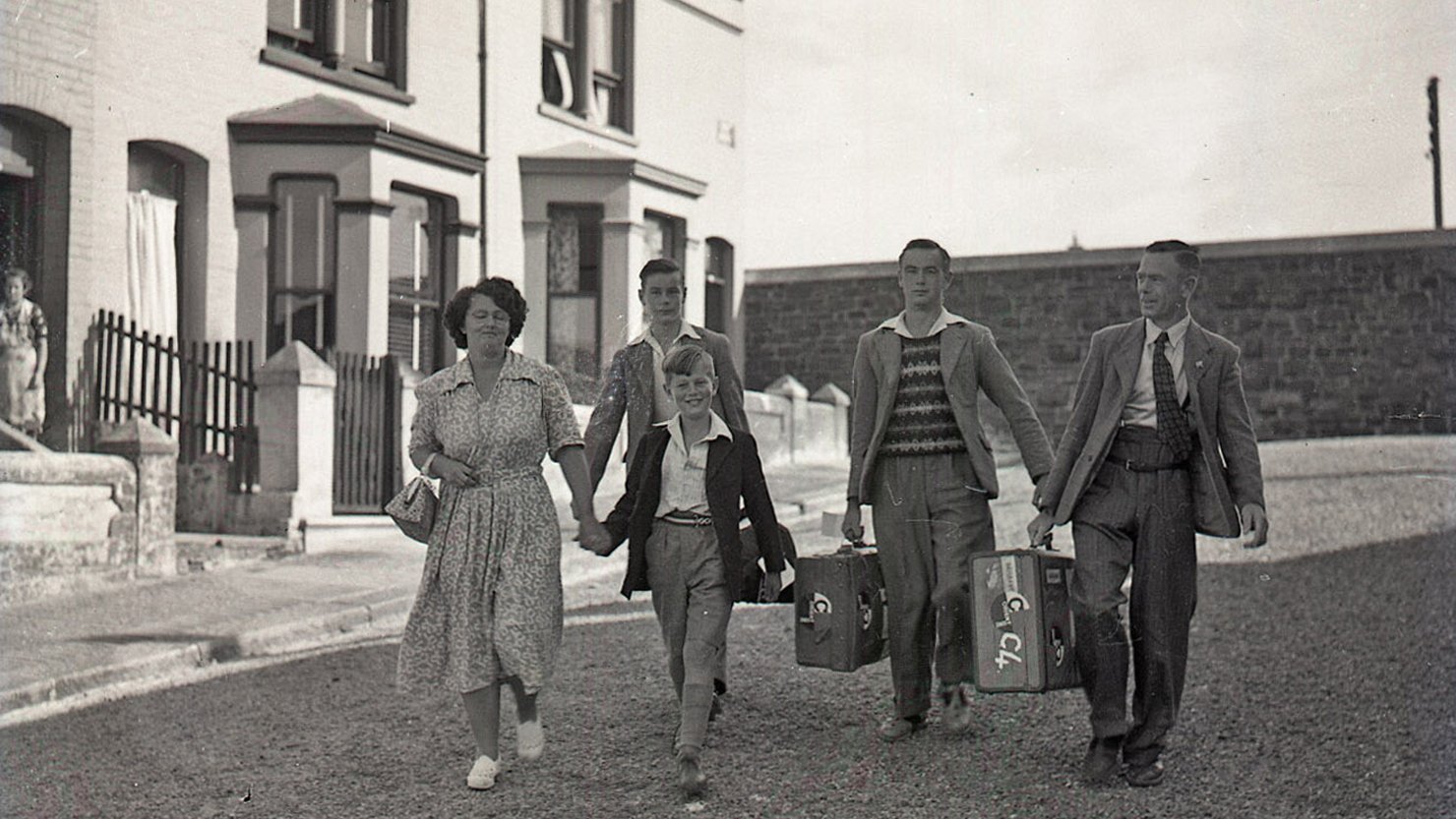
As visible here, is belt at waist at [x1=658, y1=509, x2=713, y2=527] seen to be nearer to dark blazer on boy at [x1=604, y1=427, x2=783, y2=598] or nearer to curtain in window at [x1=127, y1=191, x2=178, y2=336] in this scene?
dark blazer on boy at [x1=604, y1=427, x2=783, y2=598]

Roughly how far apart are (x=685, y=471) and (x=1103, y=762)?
1826 mm

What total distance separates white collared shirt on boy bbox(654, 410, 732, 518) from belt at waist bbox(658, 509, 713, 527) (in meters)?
0.01

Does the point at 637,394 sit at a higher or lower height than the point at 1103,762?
higher

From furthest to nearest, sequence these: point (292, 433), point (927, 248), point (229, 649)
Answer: point (292, 433), point (229, 649), point (927, 248)

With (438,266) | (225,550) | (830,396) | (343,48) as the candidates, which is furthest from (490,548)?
(830,396)

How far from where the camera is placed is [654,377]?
18.9ft

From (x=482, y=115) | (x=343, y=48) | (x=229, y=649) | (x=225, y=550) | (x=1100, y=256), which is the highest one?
(x=343, y=48)

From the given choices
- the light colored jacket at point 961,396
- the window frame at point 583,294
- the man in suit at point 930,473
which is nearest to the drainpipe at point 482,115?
the window frame at point 583,294

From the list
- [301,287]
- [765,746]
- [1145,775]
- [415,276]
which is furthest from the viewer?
[415,276]

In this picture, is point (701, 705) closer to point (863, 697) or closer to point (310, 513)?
point (863, 697)

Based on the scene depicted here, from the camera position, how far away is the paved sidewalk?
7.07m

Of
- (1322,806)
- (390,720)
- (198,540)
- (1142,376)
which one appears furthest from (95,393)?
(1322,806)

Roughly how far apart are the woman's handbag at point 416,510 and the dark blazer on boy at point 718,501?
0.67 metres

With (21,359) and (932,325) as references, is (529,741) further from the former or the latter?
(21,359)
